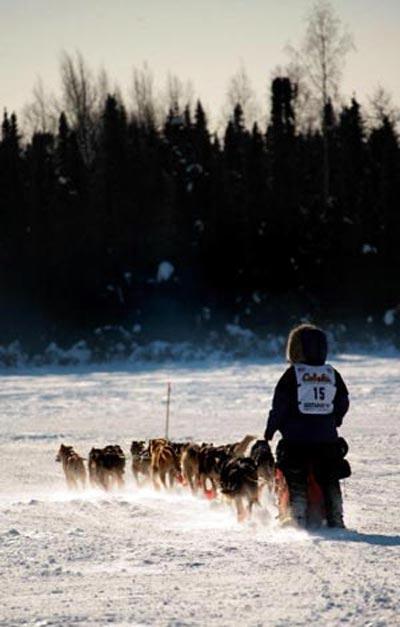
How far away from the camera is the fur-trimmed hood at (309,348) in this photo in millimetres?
6617

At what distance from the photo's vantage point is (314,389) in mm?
6582

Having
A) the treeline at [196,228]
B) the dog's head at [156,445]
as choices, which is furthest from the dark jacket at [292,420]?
the treeline at [196,228]

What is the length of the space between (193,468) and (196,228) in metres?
28.4

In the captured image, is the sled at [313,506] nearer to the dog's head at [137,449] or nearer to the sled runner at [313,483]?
the sled runner at [313,483]

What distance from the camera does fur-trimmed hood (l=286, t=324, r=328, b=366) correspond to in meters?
6.62

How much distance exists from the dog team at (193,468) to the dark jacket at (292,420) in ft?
2.52

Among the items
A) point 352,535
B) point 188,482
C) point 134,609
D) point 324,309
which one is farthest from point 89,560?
point 324,309

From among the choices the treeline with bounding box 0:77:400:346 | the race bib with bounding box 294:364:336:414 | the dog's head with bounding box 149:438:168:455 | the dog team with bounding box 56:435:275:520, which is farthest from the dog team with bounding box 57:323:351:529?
the treeline with bounding box 0:77:400:346

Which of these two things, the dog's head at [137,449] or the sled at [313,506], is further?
Result: the dog's head at [137,449]

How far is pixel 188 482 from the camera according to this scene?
369 inches

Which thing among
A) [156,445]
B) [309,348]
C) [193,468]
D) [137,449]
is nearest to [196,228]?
[137,449]

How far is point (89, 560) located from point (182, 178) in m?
33.4

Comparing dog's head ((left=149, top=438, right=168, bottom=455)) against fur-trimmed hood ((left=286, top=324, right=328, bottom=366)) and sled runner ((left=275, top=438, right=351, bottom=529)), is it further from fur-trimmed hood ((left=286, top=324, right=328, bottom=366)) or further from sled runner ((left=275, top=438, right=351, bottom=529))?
fur-trimmed hood ((left=286, top=324, right=328, bottom=366))

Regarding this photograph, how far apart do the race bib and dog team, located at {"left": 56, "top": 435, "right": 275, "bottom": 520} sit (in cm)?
91
